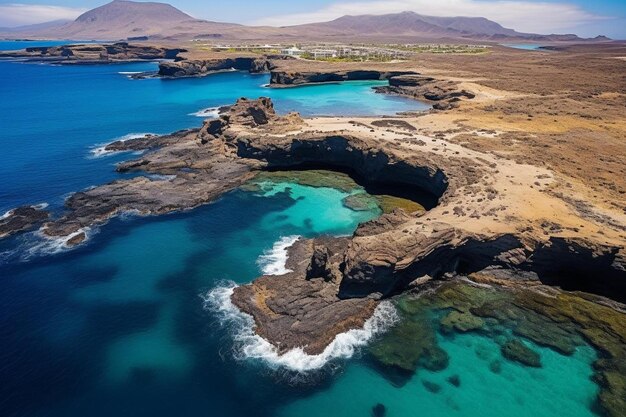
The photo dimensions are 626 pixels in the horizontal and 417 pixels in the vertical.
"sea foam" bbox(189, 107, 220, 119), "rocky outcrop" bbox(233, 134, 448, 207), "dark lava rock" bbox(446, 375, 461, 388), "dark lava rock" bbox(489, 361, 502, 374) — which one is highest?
"rocky outcrop" bbox(233, 134, 448, 207)

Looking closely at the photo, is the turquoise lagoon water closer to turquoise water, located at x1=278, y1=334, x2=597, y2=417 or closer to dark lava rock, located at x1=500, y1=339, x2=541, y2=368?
turquoise water, located at x1=278, y1=334, x2=597, y2=417

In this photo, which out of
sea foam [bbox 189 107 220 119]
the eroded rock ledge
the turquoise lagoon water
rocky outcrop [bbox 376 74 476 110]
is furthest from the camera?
sea foam [bbox 189 107 220 119]

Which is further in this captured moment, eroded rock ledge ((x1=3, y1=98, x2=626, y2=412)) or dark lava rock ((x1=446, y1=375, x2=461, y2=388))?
eroded rock ledge ((x1=3, y1=98, x2=626, y2=412))

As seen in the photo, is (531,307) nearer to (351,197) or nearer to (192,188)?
(351,197)

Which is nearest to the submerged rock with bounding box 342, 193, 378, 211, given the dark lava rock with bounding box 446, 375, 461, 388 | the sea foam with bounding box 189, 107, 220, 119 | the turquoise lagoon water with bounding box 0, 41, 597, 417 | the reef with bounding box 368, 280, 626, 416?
the turquoise lagoon water with bounding box 0, 41, 597, 417

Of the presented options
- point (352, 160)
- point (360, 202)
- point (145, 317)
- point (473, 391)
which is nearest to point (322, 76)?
point (352, 160)

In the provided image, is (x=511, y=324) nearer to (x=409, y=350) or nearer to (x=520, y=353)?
(x=520, y=353)

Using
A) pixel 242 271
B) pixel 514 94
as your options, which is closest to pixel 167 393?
pixel 242 271
